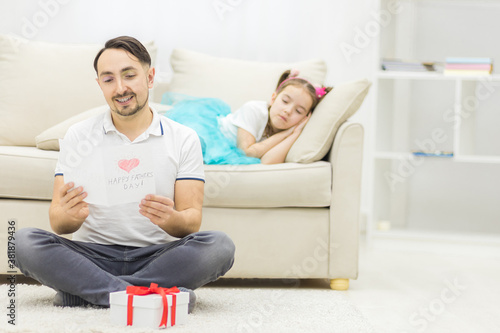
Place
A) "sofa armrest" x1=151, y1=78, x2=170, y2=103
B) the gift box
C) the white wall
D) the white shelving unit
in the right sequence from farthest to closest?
the white shelving unit, the white wall, "sofa armrest" x1=151, y1=78, x2=170, y2=103, the gift box

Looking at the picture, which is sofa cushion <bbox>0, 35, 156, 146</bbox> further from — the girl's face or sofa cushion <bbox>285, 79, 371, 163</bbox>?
sofa cushion <bbox>285, 79, 371, 163</bbox>

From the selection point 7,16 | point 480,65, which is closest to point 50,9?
point 7,16

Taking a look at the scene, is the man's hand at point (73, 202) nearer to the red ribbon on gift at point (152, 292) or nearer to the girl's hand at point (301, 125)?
the red ribbon on gift at point (152, 292)

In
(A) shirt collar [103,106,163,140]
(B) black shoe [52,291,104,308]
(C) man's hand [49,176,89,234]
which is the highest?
(A) shirt collar [103,106,163,140]

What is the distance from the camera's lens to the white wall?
10.1 feet

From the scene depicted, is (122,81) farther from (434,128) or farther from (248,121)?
(434,128)

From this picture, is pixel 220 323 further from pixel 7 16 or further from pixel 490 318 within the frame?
pixel 7 16

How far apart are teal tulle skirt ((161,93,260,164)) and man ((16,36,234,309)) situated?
41 cm

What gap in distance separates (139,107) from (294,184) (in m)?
0.66

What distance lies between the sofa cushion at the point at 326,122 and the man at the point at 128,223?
22.7 inches

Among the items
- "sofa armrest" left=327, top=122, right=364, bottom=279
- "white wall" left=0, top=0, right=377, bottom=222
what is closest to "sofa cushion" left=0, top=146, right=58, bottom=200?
"sofa armrest" left=327, top=122, right=364, bottom=279

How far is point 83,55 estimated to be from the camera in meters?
2.63

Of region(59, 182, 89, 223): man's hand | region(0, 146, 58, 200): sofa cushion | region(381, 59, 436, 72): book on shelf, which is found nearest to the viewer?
region(59, 182, 89, 223): man's hand

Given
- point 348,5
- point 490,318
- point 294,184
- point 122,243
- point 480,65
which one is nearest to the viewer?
point 122,243
